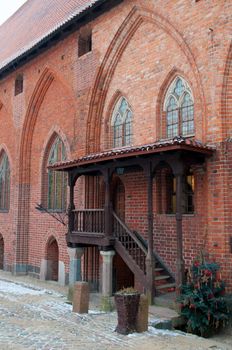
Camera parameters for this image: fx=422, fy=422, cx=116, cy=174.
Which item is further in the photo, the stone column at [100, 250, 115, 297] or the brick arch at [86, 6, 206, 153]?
the brick arch at [86, 6, 206, 153]

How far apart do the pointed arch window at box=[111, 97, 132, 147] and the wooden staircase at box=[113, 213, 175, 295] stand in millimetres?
2767

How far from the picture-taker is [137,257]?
11078 mm

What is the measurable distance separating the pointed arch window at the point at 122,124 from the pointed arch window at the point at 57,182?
3.18m

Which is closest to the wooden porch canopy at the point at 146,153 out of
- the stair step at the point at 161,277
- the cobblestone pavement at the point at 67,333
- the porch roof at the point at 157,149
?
the porch roof at the point at 157,149

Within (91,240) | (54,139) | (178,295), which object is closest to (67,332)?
(178,295)

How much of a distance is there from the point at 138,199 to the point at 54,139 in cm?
595

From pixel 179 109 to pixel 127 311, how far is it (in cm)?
554

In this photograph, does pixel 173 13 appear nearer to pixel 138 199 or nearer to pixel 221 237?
pixel 138 199

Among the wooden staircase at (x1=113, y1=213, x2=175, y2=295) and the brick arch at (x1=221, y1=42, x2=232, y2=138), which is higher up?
Result: the brick arch at (x1=221, y1=42, x2=232, y2=138)

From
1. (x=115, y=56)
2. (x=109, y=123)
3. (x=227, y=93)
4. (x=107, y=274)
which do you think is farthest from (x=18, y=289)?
(x=227, y=93)

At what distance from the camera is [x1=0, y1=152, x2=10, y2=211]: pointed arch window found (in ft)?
63.6

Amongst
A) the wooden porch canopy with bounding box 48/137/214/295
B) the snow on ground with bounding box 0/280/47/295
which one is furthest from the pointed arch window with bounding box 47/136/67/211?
the wooden porch canopy with bounding box 48/137/214/295

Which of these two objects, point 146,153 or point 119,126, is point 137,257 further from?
point 119,126

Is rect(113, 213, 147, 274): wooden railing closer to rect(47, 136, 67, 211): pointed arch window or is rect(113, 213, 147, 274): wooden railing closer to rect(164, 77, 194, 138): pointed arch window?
rect(164, 77, 194, 138): pointed arch window
